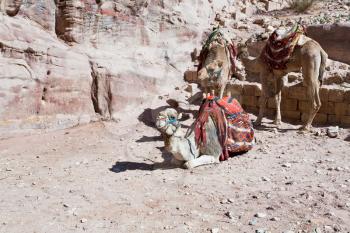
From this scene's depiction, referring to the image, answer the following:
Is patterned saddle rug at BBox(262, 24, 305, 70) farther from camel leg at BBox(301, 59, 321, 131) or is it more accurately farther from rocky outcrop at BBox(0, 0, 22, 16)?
rocky outcrop at BBox(0, 0, 22, 16)

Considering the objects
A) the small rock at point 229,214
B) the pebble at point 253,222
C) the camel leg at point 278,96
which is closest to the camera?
the pebble at point 253,222

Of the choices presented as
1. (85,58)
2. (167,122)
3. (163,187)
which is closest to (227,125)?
(167,122)

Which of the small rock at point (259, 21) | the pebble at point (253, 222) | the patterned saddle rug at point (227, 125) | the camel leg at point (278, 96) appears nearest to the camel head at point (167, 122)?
the patterned saddle rug at point (227, 125)

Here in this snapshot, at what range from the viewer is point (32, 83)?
8180mm

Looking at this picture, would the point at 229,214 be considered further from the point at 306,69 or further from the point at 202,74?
the point at 306,69

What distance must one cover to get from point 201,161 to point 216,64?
261cm

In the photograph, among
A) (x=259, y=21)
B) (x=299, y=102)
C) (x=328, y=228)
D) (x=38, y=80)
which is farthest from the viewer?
(x=259, y=21)

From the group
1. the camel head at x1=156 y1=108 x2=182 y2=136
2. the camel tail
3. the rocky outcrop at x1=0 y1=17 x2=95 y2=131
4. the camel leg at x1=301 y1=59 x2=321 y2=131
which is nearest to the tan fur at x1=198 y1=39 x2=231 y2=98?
the camel leg at x1=301 y1=59 x2=321 y2=131

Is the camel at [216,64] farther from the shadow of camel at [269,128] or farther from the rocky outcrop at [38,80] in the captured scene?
the rocky outcrop at [38,80]

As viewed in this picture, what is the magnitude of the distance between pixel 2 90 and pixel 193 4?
257 inches

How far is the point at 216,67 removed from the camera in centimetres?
796

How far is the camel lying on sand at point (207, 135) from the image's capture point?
228 inches

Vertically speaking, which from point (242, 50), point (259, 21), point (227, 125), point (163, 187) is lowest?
point (163, 187)

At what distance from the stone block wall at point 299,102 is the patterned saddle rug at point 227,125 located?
2513 millimetres
